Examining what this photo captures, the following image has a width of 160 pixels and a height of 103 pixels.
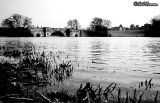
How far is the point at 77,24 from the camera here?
149375 millimetres

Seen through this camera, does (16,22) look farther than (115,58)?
Yes

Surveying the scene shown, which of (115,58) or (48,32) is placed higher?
(48,32)

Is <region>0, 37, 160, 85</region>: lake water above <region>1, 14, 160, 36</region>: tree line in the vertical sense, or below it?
below

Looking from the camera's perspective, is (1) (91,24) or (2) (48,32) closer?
(2) (48,32)

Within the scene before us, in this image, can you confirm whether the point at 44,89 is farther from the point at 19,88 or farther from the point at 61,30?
the point at 61,30

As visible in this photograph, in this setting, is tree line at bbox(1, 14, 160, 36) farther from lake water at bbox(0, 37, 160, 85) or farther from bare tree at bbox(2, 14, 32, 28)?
lake water at bbox(0, 37, 160, 85)

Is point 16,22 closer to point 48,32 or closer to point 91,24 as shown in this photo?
point 48,32

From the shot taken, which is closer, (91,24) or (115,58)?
(115,58)

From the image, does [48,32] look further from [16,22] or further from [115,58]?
[115,58]

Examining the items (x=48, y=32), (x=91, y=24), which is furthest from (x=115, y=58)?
(x=91, y=24)

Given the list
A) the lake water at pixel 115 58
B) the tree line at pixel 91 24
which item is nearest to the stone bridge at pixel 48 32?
the tree line at pixel 91 24

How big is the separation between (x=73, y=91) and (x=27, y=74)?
2056 mm

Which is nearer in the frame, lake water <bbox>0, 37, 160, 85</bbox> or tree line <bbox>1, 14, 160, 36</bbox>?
lake water <bbox>0, 37, 160, 85</bbox>

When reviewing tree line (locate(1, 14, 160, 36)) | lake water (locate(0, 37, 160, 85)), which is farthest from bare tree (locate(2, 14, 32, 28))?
lake water (locate(0, 37, 160, 85))
